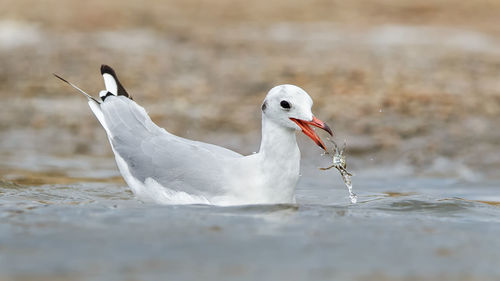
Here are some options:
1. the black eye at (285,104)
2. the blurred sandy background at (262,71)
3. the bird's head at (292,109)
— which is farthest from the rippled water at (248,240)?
the blurred sandy background at (262,71)

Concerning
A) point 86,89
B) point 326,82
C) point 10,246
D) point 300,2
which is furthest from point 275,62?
point 10,246

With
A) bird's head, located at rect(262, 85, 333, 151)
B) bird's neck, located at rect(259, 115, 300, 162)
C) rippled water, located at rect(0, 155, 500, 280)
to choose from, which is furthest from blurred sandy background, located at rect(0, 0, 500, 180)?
bird's head, located at rect(262, 85, 333, 151)

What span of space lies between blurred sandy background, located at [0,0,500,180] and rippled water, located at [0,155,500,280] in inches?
120

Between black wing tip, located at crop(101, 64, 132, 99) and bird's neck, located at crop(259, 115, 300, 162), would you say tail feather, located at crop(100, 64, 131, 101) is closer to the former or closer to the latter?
black wing tip, located at crop(101, 64, 132, 99)

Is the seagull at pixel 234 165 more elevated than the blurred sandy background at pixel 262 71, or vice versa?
the blurred sandy background at pixel 262 71

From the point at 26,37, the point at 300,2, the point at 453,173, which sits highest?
the point at 300,2

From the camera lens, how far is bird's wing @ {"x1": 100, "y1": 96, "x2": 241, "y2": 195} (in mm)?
6129


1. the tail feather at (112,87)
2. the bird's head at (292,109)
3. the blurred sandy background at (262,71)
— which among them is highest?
the blurred sandy background at (262,71)

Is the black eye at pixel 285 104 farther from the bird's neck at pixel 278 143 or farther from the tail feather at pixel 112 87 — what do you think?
the tail feather at pixel 112 87

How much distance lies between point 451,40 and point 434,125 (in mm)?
5819

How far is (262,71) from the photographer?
1307 cm

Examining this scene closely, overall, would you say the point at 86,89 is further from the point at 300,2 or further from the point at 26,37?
the point at 300,2

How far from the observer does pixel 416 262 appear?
481 centimetres

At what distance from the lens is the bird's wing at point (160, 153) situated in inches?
241
